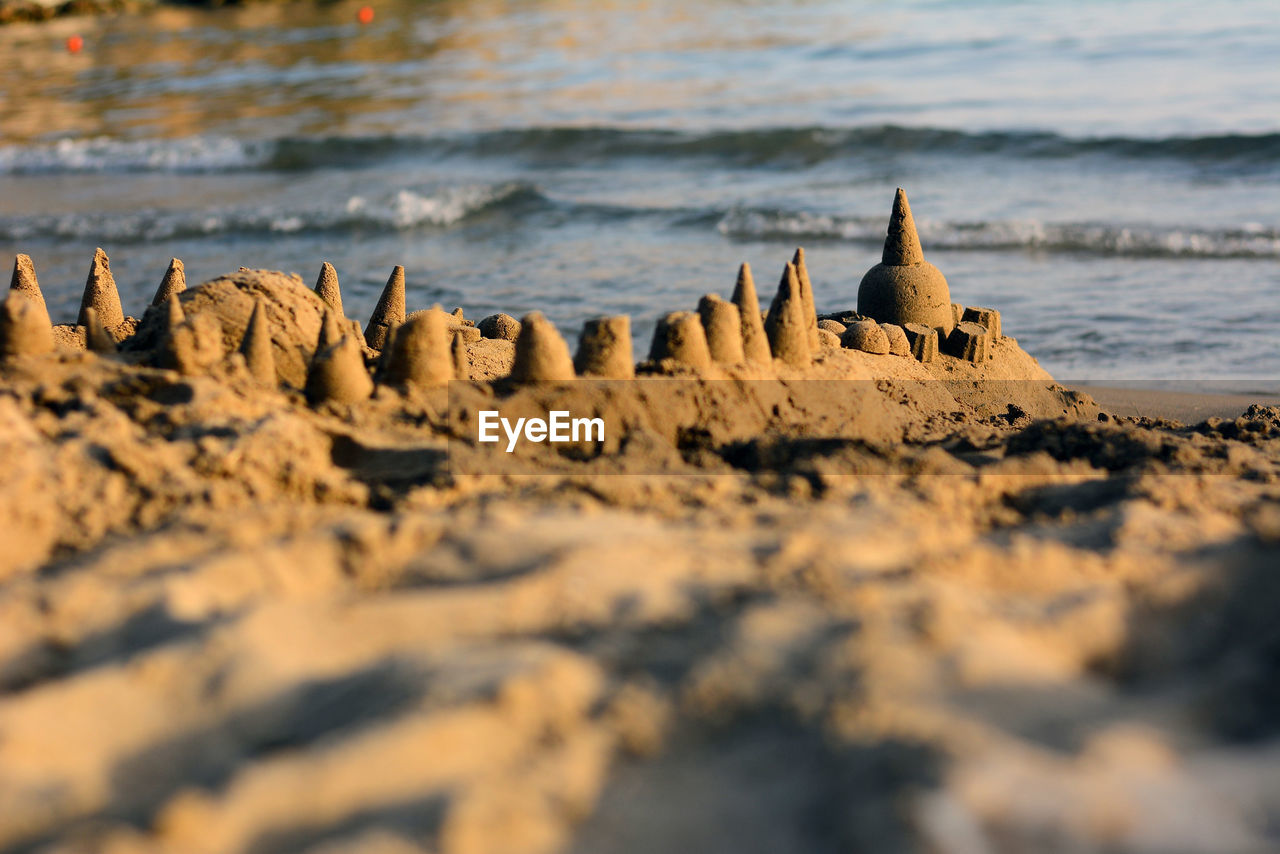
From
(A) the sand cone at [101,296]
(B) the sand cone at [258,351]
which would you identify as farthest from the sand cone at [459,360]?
(A) the sand cone at [101,296]

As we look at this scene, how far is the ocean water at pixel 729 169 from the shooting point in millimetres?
10380

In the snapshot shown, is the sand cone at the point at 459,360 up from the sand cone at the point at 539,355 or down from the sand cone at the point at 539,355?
down

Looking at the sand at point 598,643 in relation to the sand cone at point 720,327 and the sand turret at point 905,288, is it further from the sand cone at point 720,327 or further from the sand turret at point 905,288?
the sand turret at point 905,288

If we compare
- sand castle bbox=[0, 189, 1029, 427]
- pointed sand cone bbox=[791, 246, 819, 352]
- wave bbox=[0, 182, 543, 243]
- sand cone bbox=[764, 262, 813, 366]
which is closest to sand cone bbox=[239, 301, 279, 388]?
sand castle bbox=[0, 189, 1029, 427]

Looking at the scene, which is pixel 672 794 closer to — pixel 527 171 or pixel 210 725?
pixel 210 725

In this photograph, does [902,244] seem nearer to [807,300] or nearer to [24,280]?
[807,300]

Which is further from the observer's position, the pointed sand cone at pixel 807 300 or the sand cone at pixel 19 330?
the pointed sand cone at pixel 807 300

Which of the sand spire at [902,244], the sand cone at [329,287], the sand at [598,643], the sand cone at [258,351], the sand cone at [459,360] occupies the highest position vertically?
the sand spire at [902,244]

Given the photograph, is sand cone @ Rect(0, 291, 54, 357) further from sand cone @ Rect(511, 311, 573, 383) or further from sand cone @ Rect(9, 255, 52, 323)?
sand cone @ Rect(511, 311, 573, 383)

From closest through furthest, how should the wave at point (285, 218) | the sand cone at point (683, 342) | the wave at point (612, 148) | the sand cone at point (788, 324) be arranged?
1. the sand cone at point (683, 342)
2. the sand cone at point (788, 324)
3. the wave at point (285, 218)
4. the wave at point (612, 148)

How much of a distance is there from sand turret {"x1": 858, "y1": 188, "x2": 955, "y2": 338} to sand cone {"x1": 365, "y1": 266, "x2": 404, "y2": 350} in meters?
2.48

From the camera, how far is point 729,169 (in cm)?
1552

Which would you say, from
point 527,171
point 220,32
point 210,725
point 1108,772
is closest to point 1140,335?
point 1108,772

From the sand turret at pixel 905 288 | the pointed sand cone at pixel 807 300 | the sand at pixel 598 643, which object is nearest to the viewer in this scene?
the sand at pixel 598 643
